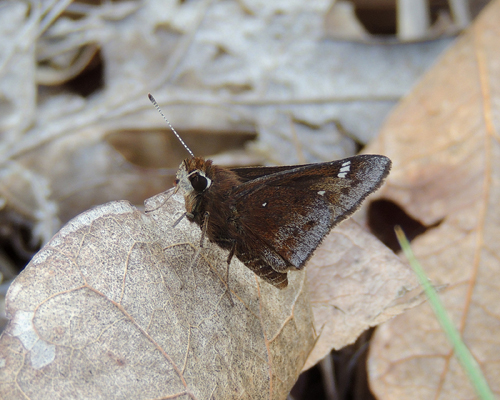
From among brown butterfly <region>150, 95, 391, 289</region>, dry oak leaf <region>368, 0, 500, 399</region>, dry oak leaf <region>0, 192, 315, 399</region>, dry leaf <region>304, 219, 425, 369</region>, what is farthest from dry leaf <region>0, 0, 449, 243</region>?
dry oak leaf <region>0, 192, 315, 399</region>

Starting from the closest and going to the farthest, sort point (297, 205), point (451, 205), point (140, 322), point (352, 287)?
point (140, 322)
point (352, 287)
point (297, 205)
point (451, 205)

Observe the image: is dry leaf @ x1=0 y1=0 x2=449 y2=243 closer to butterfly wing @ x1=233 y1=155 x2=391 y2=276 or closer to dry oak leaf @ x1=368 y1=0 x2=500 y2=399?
dry oak leaf @ x1=368 y1=0 x2=500 y2=399

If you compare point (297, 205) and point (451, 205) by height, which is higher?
point (297, 205)

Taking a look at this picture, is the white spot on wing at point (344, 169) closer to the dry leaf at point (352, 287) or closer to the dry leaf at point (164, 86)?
the dry leaf at point (352, 287)

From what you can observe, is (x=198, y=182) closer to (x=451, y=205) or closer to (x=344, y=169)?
(x=344, y=169)

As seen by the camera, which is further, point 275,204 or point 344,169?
point 275,204

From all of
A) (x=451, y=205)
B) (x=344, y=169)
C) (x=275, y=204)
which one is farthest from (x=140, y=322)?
(x=451, y=205)
